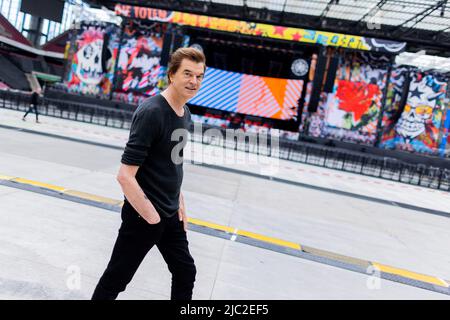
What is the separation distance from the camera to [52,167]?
22.1ft

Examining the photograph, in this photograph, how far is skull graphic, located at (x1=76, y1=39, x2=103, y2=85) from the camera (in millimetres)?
27453

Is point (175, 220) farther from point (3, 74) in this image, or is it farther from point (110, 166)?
point (3, 74)

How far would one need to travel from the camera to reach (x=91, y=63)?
90.4 feet

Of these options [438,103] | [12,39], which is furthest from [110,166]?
[12,39]

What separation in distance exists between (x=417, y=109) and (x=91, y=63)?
24.4 meters

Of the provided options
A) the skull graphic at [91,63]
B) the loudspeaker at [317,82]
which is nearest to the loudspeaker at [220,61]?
the loudspeaker at [317,82]

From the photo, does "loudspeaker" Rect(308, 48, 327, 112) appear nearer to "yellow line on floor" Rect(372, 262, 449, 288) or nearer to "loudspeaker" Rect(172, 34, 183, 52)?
"loudspeaker" Rect(172, 34, 183, 52)

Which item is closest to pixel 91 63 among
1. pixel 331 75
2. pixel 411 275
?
pixel 331 75

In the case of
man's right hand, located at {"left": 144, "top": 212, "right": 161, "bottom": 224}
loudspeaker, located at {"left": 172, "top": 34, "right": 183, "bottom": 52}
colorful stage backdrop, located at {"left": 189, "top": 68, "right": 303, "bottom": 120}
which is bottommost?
man's right hand, located at {"left": 144, "top": 212, "right": 161, "bottom": 224}

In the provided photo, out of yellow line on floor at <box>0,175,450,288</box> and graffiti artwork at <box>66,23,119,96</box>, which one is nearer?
yellow line on floor at <box>0,175,450,288</box>

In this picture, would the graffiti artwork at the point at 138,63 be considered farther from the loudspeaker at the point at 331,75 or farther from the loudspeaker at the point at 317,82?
the loudspeaker at the point at 331,75

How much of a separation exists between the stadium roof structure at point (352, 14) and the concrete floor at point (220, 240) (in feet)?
64.0

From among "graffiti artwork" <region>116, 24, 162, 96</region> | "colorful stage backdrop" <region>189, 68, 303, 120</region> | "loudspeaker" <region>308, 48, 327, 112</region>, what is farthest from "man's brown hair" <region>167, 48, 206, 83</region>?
"graffiti artwork" <region>116, 24, 162, 96</region>

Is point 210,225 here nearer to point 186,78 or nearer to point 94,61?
point 186,78
